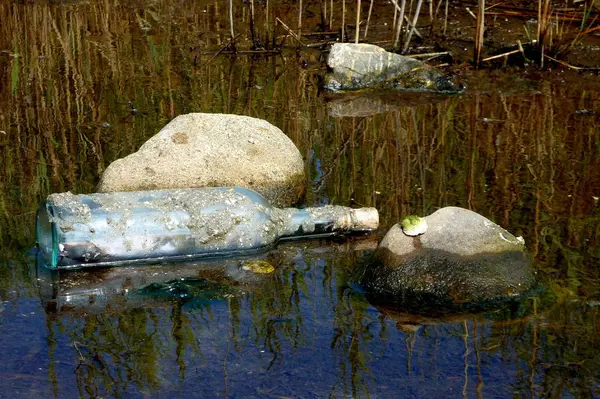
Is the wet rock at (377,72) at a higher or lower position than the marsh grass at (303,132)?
higher

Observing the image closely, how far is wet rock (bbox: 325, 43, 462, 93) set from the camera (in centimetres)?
823

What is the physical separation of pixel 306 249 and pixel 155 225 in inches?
29.4

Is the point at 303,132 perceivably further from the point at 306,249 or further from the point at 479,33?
the point at 479,33

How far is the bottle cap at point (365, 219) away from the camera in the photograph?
4914 millimetres

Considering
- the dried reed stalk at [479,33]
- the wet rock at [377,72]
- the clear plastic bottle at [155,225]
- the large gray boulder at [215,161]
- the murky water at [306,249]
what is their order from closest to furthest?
the murky water at [306,249] < the clear plastic bottle at [155,225] < the large gray boulder at [215,161] < the wet rock at [377,72] < the dried reed stalk at [479,33]

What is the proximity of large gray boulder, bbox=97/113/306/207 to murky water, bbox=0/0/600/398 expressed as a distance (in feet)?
0.79

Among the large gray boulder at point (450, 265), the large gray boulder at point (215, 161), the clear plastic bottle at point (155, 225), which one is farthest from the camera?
the large gray boulder at point (215, 161)

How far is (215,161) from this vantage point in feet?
17.2

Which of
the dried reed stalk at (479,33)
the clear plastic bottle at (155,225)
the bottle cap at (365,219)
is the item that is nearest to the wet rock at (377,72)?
the dried reed stalk at (479,33)

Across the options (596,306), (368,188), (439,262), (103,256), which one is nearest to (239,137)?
(368,188)

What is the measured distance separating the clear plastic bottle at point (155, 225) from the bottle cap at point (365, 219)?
0.25 metres

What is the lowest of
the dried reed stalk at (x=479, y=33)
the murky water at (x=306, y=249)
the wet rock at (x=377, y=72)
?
the murky water at (x=306, y=249)

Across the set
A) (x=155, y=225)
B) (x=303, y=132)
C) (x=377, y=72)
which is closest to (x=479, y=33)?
(x=377, y=72)

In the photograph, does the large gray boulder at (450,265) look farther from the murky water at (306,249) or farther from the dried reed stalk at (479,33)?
the dried reed stalk at (479,33)
